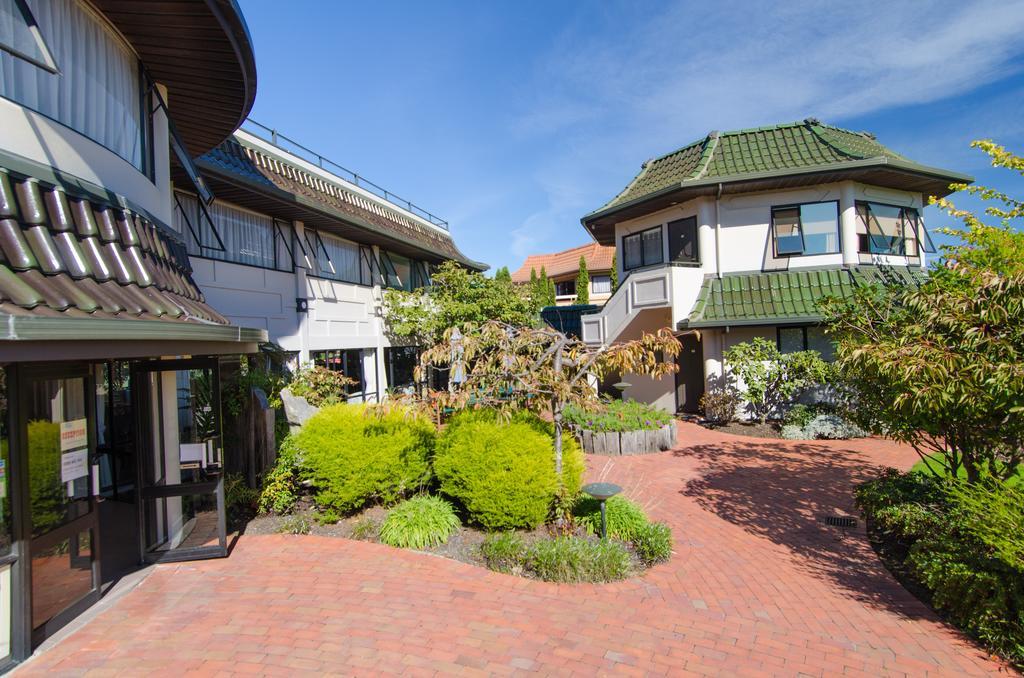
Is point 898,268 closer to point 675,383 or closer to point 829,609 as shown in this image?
point 675,383

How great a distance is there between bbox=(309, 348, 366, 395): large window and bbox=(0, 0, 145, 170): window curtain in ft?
25.0

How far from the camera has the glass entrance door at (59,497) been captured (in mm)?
4152

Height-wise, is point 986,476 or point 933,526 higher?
point 986,476

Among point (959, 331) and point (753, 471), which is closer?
point (959, 331)

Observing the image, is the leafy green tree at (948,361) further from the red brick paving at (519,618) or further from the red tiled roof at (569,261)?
the red tiled roof at (569,261)

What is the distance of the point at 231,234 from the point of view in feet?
37.0

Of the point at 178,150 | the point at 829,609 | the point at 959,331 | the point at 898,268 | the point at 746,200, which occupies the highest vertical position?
the point at 746,200

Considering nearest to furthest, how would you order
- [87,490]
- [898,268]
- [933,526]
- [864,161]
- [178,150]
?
1. [87,490]
2. [933,526]
3. [178,150]
4. [864,161]
5. [898,268]

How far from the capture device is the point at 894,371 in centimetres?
537

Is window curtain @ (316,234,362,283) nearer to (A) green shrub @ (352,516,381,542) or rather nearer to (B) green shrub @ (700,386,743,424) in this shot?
(A) green shrub @ (352,516,381,542)

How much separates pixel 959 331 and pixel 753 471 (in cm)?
530

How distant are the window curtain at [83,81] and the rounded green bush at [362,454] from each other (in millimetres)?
3889

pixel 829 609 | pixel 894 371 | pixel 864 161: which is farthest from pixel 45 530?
pixel 864 161

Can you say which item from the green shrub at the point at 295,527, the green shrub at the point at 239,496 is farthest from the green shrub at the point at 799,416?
the green shrub at the point at 239,496
